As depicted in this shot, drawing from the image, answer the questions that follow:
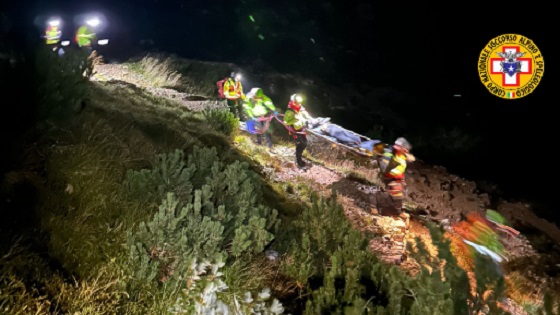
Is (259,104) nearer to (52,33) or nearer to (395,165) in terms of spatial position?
(395,165)

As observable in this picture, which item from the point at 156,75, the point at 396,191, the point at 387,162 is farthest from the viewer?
the point at 156,75

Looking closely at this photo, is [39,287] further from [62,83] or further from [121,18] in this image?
[121,18]

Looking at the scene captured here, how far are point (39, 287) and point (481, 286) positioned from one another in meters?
2.97

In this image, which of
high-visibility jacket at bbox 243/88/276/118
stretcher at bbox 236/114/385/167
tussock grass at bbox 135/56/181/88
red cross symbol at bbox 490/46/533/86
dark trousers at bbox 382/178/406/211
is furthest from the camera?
red cross symbol at bbox 490/46/533/86

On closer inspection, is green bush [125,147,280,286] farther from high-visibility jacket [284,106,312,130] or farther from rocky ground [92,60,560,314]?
high-visibility jacket [284,106,312,130]

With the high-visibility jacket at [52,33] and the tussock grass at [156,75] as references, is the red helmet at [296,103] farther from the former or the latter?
the high-visibility jacket at [52,33]

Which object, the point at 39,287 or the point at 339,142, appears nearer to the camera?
the point at 39,287

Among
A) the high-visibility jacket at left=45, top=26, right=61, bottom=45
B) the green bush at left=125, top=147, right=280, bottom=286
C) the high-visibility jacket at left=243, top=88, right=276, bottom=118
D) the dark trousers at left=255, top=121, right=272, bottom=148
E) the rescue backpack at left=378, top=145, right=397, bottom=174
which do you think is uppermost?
the green bush at left=125, top=147, right=280, bottom=286

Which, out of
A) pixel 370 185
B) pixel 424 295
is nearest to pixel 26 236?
pixel 424 295

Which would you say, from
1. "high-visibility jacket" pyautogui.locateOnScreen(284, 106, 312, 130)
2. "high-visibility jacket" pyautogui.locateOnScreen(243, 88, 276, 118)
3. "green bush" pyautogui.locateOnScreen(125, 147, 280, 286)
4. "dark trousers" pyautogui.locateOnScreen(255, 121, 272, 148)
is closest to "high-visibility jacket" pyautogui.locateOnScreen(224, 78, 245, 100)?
"high-visibility jacket" pyautogui.locateOnScreen(243, 88, 276, 118)

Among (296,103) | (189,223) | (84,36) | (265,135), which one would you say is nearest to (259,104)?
(265,135)

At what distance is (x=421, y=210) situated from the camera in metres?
8.79

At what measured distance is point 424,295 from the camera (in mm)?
2941

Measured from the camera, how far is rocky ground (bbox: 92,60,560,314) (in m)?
6.70
